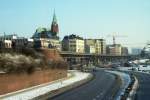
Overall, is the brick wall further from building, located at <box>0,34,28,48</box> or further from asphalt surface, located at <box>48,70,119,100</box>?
building, located at <box>0,34,28,48</box>

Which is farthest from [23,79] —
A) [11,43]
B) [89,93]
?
[11,43]

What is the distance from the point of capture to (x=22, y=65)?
71438 millimetres

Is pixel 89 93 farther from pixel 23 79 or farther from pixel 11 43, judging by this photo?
pixel 11 43

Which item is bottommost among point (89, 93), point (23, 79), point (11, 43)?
point (89, 93)

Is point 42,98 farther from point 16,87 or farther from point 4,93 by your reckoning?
point 16,87

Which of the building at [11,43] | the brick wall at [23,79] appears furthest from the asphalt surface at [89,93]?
the building at [11,43]

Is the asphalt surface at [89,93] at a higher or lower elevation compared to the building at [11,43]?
lower

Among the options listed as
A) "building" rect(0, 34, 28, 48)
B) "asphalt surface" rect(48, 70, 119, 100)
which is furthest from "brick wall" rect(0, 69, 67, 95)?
"building" rect(0, 34, 28, 48)

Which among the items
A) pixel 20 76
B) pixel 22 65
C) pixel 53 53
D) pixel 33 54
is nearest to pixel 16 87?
pixel 20 76

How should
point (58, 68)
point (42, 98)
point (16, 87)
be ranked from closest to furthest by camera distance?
point (42, 98) → point (16, 87) → point (58, 68)

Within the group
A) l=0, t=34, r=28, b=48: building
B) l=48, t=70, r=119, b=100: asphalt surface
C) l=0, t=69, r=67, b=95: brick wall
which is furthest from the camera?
l=0, t=34, r=28, b=48: building

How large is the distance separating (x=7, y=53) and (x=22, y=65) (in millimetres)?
6516

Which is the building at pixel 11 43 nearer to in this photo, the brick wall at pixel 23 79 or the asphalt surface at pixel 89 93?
the brick wall at pixel 23 79

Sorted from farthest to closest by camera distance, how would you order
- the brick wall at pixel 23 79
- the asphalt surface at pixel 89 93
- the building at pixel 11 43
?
the building at pixel 11 43
the brick wall at pixel 23 79
the asphalt surface at pixel 89 93
